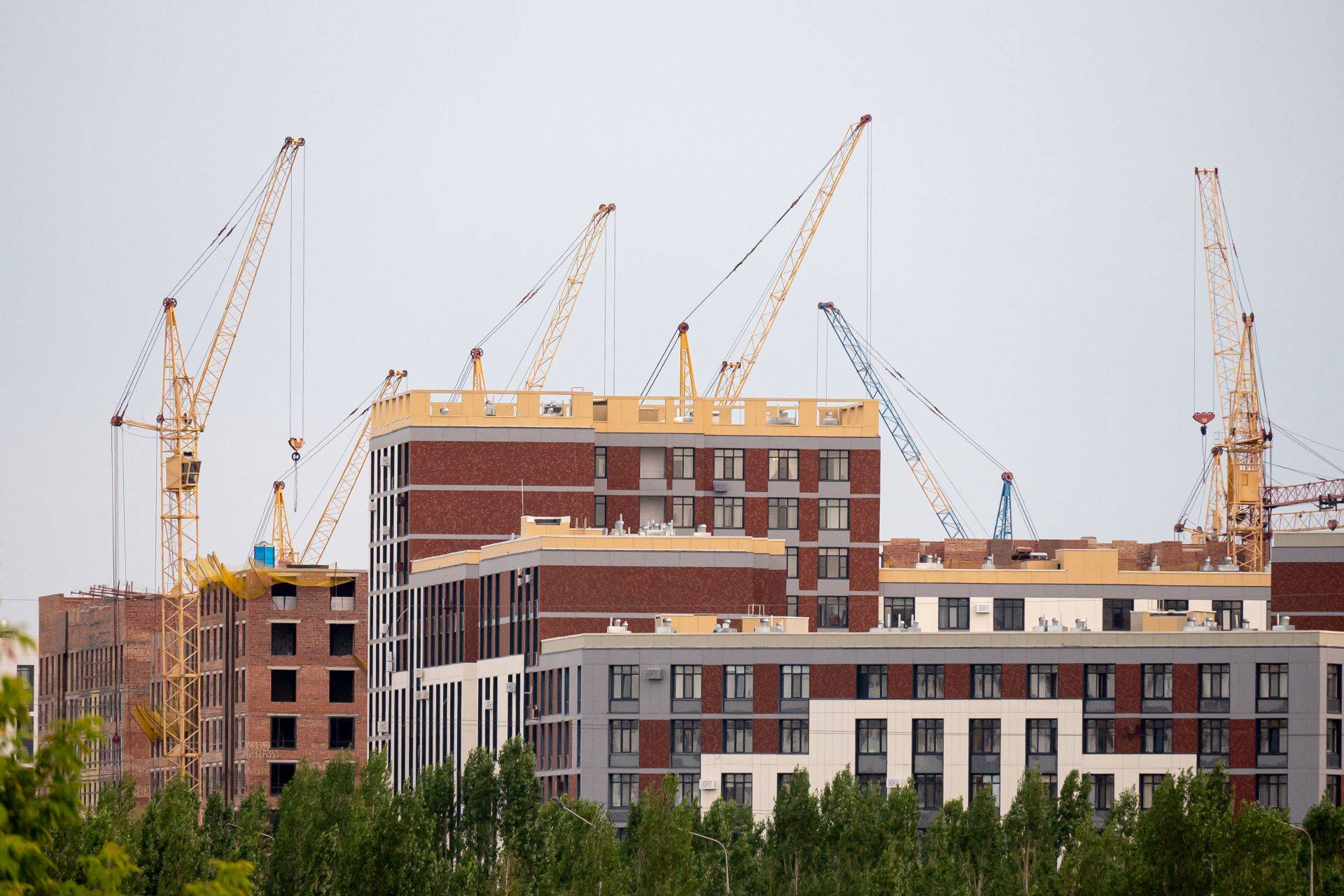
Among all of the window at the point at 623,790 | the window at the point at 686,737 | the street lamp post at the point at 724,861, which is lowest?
the street lamp post at the point at 724,861

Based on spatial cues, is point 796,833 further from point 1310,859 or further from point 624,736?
point 1310,859

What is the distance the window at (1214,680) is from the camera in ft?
543

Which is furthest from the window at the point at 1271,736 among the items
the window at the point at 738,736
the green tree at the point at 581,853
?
the green tree at the point at 581,853

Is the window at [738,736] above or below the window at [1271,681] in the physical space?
below

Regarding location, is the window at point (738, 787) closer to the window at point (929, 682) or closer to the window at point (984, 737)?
the window at point (929, 682)

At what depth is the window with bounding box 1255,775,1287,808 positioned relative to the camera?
164 m

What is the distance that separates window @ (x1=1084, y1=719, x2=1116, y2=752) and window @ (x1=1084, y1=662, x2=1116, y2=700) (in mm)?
1478

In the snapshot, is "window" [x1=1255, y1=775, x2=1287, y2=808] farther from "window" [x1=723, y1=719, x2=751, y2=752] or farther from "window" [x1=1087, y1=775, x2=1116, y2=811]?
"window" [x1=723, y1=719, x2=751, y2=752]

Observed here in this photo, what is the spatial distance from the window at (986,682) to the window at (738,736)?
537 inches

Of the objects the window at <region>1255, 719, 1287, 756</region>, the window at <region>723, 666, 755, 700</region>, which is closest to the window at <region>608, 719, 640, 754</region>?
the window at <region>723, 666, 755, 700</region>

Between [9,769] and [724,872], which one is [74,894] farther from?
[724,872]

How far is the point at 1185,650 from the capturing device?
16600 cm

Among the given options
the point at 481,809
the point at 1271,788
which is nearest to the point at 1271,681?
the point at 1271,788

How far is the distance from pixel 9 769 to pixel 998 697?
422 ft
